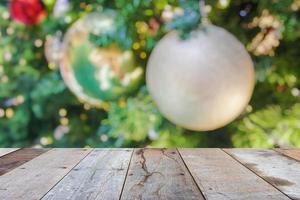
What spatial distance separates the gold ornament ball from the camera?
4.88 ft

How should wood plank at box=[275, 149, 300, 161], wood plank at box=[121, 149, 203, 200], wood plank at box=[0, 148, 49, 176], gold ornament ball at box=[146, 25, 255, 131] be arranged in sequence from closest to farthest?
1. wood plank at box=[121, 149, 203, 200]
2. wood plank at box=[0, 148, 49, 176]
3. wood plank at box=[275, 149, 300, 161]
4. gold ornament ball at box=[146, 25, 255, 131]

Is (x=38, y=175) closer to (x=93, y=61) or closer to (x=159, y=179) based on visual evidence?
(x=159, y=179)

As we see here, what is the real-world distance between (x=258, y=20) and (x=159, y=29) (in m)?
0.38

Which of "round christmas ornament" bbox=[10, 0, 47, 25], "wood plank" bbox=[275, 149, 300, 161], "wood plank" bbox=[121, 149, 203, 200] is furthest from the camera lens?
"round christmas ornament" bbox=[10, 0, 47, 25]

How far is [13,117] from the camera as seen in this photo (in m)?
2.03

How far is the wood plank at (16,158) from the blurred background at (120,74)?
16.5 inches

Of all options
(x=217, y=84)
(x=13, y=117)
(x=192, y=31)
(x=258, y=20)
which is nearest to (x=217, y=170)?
(x=217, y=84)

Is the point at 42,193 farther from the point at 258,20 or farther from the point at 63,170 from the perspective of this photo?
the point at 258,20

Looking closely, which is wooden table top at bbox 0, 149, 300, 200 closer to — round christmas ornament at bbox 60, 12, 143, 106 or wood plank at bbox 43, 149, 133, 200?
wood plank at bbox 43, 149, 133, 200

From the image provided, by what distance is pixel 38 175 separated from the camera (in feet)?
3.06

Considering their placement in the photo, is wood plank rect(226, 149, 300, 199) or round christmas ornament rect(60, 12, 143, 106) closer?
wood plank rect(226, 149, 300, 199)

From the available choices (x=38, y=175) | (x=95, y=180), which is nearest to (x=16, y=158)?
(x=38, y=175)

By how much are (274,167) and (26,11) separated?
128 centimetres

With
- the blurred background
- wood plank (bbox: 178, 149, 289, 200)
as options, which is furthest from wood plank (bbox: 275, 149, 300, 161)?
the blurred background
